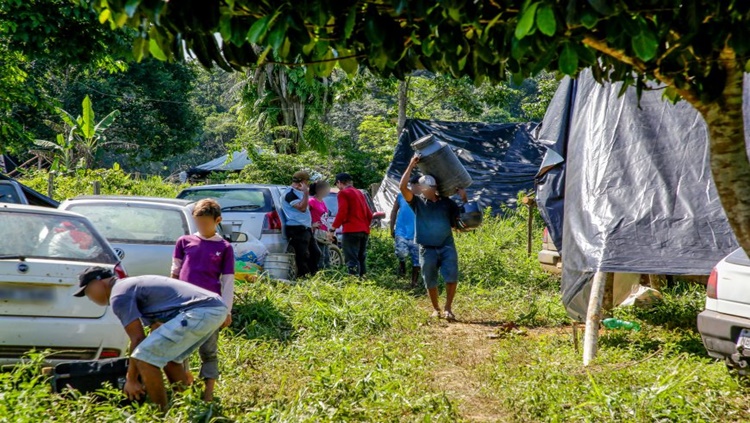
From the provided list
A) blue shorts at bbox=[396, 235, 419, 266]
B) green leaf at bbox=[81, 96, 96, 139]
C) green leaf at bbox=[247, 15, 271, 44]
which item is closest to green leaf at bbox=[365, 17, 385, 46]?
green leaf at bbox=[247, 15, 271, 44]

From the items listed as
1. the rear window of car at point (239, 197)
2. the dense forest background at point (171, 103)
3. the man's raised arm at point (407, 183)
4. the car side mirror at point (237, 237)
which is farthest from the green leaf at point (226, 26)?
the rear window of car at point (239, 197)

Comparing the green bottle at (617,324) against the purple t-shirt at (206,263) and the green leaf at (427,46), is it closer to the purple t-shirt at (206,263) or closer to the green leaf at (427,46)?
the purple t-shirt at (206,263)

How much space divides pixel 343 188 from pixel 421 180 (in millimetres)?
2838

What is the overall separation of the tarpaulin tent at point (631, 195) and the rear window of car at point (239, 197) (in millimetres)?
4749

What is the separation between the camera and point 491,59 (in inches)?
134

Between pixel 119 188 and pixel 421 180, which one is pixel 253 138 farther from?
pixel 421 180

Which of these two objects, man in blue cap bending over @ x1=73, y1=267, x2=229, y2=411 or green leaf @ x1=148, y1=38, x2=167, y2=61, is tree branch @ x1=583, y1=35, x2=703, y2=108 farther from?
man in blue cap bending over @ x1=73, y1=267, x2=229, y2=411

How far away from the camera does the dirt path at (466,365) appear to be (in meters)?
5.81

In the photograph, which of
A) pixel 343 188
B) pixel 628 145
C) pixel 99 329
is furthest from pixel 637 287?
pixel 99 329

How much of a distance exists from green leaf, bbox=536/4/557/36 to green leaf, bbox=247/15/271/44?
927 mm

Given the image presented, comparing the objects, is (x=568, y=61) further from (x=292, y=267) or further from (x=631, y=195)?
(x=292, y=267)

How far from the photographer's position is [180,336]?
495cm

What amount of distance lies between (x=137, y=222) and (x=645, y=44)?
6817 millimetres

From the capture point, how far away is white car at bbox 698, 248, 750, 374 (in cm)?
577
